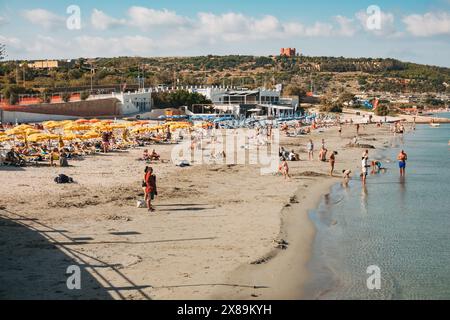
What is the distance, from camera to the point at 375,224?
15.6m

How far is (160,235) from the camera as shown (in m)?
12.4

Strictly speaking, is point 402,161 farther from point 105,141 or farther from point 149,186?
A: point 105,141

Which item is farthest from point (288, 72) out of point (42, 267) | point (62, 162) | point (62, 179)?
point (42, 267)

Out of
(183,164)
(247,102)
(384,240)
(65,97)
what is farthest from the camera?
(247,102)

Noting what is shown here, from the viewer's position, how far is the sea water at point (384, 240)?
33.4ft

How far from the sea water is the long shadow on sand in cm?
356

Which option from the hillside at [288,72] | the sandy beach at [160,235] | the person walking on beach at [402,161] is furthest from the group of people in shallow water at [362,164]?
the hillside at [288,72]

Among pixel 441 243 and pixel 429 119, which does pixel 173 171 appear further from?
pixel 429 119

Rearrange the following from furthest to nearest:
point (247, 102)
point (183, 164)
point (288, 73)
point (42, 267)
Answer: point (288, 73), point (247, 102), point (183, 164), point (42, 267)

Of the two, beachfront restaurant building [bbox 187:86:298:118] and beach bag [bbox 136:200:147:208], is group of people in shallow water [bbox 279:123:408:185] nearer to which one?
beach bag [bbox 136:200:147:208]

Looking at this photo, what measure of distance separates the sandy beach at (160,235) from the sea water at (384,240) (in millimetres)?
479

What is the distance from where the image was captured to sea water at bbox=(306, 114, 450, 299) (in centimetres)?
1018

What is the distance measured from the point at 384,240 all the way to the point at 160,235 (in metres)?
5.55

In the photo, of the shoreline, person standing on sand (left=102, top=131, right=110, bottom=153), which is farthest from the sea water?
person standing on sand (left=102, top=131, right=110, bottom=153)
